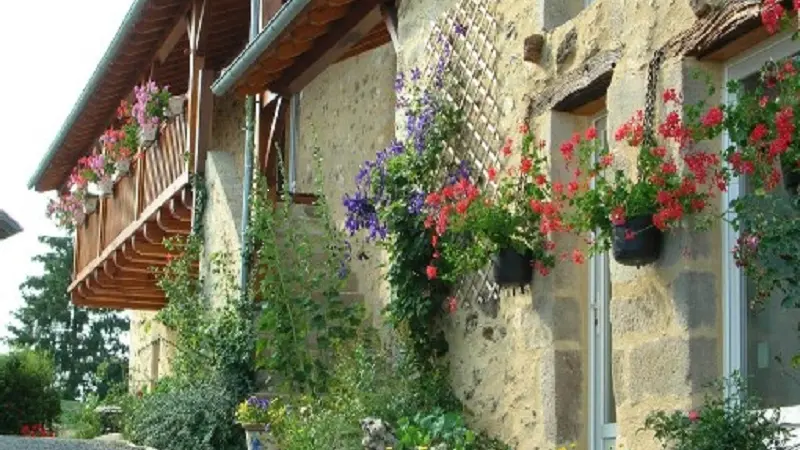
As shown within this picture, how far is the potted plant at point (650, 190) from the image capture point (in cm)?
553

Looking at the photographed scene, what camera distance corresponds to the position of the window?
5379 mm

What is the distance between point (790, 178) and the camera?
4.95 meters

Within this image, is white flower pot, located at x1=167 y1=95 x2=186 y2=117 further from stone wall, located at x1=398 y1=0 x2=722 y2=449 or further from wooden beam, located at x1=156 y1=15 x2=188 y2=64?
stone wall, located at x1=398 y1=0 x2=722 y2=449

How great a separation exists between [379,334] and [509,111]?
2912 mm

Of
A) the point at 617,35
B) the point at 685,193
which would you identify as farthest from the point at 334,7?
the point at 685,193

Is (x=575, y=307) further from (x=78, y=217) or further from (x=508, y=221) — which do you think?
(x=78, y=217)

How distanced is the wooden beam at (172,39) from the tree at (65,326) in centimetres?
2082

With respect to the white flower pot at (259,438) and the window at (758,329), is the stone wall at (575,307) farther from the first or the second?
the white flower pot at (259,438)

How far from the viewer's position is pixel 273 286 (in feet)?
33.1

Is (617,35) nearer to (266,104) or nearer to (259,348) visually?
(259,348)

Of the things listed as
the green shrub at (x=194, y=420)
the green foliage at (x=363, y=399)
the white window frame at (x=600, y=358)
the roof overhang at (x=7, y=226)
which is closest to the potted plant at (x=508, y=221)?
the white window frame at (x=600, y=358)

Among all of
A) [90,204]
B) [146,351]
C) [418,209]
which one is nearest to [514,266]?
[418,209]

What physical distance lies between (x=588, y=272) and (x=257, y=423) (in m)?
3.28

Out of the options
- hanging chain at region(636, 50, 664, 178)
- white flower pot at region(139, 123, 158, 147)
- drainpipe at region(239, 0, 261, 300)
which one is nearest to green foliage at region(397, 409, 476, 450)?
hanging chain at region(636, 50, 664, 178)
